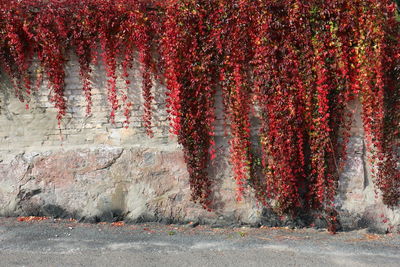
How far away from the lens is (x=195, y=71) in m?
4.87

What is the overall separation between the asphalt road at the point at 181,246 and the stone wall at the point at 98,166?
0.19 m

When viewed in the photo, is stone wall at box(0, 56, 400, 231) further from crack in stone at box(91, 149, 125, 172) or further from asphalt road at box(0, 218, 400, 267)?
asphalt road at box(0, 218, 400, 267)

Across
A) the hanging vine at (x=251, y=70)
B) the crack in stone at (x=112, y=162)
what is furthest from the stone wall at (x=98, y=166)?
the hanging vine at (x=251, y=70)

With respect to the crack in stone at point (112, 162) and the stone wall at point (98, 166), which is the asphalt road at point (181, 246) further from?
the crack in stone at point (112, 162)

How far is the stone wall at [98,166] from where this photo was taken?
204 inches

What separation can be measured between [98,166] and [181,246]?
60.9 inches

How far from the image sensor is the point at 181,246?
4.60 m

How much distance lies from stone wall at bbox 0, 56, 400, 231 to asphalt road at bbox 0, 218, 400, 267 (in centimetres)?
19

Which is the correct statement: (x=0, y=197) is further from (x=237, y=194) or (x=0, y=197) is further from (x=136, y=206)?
(x=237, y=194)

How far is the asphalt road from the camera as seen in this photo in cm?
421

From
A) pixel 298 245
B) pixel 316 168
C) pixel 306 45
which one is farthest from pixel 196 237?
pixel 306 45

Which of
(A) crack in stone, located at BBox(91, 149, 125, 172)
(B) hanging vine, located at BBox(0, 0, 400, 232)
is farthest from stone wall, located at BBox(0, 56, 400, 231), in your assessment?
(B) hanging vine, located at BBox(0, 0, 400, 232)

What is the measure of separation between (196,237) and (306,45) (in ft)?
8.66

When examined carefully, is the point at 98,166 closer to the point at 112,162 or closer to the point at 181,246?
the point at 112,162
